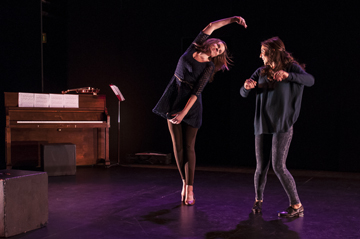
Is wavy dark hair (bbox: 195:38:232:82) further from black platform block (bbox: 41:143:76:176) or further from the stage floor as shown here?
black platform block (bbox: 41:143:76:176)

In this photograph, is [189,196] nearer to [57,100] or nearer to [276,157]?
[276,157]

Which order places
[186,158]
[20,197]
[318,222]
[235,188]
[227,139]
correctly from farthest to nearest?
[227,139] → [235,188] → [186,158] → [318,222] → [20,197]

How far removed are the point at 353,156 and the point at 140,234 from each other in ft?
13.6

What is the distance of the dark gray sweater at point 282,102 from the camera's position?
2.82 meters

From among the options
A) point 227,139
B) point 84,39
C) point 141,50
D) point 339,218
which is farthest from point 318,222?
point 84,39

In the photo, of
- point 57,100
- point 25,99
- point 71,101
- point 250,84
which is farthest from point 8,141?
point 250,84

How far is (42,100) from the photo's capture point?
558 cm

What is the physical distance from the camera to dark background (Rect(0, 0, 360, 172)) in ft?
18.2

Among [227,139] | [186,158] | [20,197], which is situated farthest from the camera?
[227,139]

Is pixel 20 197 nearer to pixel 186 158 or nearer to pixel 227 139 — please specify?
pixel 186 158

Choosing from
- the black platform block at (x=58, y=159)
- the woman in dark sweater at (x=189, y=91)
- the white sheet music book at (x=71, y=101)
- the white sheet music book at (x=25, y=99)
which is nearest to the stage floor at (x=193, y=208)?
the black platform block at (x=58, y=159)

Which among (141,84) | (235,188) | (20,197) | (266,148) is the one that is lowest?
(235,188)

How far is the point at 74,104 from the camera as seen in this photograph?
5.75m

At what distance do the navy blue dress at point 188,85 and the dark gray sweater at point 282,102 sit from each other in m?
0.54
